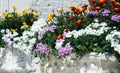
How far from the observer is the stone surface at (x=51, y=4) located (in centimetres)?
787

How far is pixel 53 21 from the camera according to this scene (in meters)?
6.60

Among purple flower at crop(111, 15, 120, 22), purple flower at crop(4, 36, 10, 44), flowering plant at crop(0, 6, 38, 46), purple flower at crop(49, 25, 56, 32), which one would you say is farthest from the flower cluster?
flowering plant at crop(0, 6, 38, 46)

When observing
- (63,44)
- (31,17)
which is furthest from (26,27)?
(63,44)

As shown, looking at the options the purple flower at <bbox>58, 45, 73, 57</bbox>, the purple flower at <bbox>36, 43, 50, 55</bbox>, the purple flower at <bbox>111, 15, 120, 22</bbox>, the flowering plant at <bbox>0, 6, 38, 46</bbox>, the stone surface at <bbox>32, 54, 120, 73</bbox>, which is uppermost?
the flowering plant at <bbox>0, 6, 38, 46</bbox>

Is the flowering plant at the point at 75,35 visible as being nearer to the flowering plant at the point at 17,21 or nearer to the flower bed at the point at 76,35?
the flower bed at the point at 76,35

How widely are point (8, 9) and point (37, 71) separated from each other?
2.63m

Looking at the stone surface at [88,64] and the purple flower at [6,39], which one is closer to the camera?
the stone surface at [88,64]

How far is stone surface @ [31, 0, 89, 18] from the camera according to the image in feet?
25.8

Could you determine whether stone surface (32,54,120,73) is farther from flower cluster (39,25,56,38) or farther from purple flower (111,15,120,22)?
purple flower (111,15,120,22)

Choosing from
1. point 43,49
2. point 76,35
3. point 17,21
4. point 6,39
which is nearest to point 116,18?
point 76,35

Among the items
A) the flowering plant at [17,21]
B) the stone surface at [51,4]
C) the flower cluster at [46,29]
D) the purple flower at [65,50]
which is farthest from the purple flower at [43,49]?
the stone surface at [51,4]

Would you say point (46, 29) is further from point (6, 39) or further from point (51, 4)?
point (51, 4)

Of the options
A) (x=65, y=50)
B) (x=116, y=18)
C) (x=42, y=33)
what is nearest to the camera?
(x=65, y=50)

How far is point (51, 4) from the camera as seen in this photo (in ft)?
25.8
